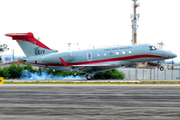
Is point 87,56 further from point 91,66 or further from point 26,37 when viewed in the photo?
point 26,37

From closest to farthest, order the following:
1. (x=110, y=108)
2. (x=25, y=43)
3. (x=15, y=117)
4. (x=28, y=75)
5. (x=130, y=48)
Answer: (x=15, y=117) < (x=110, y=108) < (x=130, y=48) < (x=25, y=43) < (x=28, y=75)

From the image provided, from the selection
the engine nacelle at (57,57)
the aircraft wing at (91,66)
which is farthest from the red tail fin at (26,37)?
the aircraft wing at (91,66)

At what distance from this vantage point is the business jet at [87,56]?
1452 inches

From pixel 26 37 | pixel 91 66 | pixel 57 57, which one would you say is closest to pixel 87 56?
pixel 91 66

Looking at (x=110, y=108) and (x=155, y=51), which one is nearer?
(x=110, y=108)

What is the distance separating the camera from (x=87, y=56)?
37938mm

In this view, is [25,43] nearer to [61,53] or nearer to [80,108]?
[61,53]

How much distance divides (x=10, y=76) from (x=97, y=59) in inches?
648

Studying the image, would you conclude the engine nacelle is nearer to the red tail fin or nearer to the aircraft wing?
the aircraft wing

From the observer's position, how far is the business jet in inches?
1452

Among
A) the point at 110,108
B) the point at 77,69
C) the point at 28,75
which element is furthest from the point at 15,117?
the point at 28,75

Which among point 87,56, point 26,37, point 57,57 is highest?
point 26,37

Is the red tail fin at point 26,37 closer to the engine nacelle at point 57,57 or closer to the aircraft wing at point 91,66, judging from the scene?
the engine nacelle at point 57,57

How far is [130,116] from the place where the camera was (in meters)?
11.5
